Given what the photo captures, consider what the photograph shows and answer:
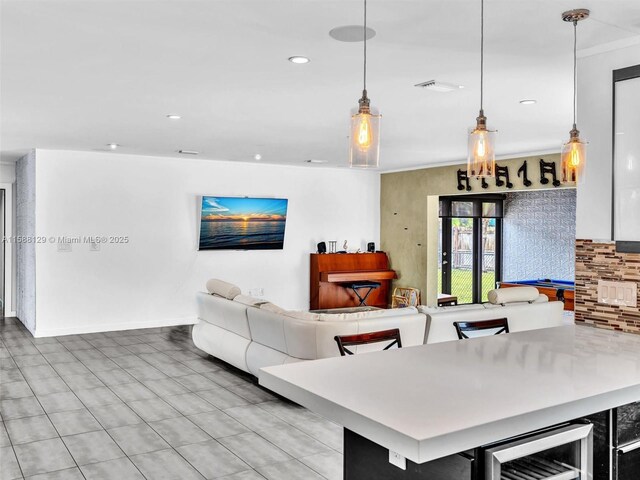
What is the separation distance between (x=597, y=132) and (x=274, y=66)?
2032 millimetres

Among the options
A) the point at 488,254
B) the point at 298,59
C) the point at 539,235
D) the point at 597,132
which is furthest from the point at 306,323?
the point at 488,254

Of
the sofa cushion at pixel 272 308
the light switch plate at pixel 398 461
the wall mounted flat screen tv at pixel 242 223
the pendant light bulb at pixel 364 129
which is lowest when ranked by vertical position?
the light switch plate at pixel 398 461

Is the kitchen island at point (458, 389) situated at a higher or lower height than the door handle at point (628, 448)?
higher

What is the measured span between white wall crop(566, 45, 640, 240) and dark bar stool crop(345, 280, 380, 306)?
21.7ft

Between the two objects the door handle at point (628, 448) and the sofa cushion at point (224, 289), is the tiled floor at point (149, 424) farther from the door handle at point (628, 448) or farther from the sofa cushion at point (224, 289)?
the door handle at point (628, 448)

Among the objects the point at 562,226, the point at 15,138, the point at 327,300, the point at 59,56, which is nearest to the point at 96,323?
the point at 15,138

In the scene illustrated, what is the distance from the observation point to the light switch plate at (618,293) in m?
3.06

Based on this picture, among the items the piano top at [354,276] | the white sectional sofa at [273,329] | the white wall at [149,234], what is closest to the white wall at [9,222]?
the white wall at [149,234]

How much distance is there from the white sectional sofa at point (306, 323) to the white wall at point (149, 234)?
91.2 inches

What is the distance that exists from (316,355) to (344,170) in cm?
627

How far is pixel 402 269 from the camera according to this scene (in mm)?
10312

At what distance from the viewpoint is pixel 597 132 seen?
3.27m

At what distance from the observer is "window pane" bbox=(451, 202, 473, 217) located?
10992 millimetres

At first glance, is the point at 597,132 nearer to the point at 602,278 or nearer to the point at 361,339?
the point at 602,278
